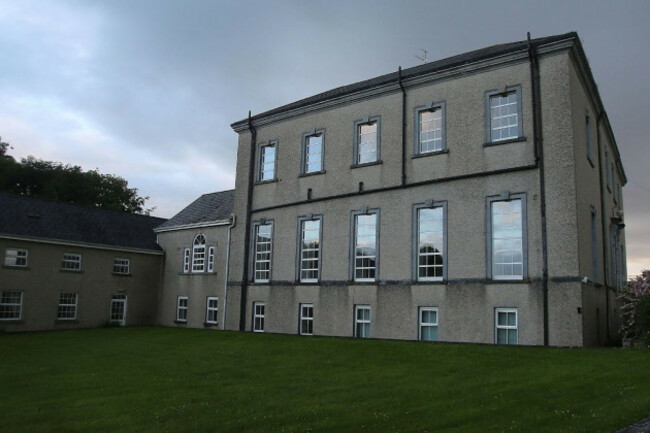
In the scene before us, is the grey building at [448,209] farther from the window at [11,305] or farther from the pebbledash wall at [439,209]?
the window at [11,305]

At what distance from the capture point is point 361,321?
23.0 metres

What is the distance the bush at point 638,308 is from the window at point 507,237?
3406 millimetres

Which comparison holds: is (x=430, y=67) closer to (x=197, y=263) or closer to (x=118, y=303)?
(x=197, y=263)

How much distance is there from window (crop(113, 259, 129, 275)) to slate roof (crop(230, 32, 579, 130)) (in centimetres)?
1134

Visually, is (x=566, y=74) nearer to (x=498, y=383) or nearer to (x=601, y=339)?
(x=601, y=339)

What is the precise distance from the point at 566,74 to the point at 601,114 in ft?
22.7

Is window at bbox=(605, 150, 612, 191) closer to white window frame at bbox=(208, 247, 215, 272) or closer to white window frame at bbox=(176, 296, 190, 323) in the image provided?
white window frame at bbox=(208, 247, 215, 272)

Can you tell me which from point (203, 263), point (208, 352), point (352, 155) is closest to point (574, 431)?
point (208, 352)

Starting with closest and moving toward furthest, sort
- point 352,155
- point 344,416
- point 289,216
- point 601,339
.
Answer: point 344,416
point 601,339
point 352,155
point 289,216

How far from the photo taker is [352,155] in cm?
2459

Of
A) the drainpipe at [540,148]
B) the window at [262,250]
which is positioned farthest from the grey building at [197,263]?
the drainpipe at [540,148]

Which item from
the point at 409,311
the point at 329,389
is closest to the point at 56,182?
the point at 409,311

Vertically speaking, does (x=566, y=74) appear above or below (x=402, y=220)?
above

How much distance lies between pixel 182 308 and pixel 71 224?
837cm
